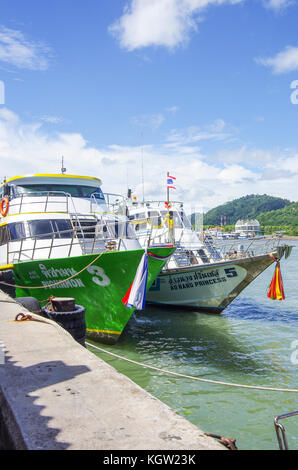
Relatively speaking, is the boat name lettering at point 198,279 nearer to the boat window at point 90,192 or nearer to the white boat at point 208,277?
the white boat at point 208,277

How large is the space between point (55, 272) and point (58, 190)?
435 centimetres

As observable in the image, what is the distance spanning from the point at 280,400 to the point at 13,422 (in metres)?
5.19

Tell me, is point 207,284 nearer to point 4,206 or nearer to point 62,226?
point 62,226

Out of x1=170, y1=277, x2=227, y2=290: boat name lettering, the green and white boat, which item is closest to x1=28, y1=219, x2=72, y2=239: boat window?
the green and white boat

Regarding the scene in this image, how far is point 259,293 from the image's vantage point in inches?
776

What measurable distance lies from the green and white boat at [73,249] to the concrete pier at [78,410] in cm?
449

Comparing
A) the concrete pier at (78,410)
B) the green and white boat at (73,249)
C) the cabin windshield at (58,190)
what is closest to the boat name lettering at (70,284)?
the green and white boat at (73,249)

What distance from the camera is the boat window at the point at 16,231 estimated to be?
1116 cm

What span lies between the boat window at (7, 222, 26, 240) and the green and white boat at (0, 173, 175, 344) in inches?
0.6

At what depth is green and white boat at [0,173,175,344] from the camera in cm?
886

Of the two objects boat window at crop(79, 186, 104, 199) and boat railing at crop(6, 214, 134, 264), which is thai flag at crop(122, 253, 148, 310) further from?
boat window at crop(79, 186, 104, 199)

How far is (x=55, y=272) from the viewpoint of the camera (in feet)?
31.8
